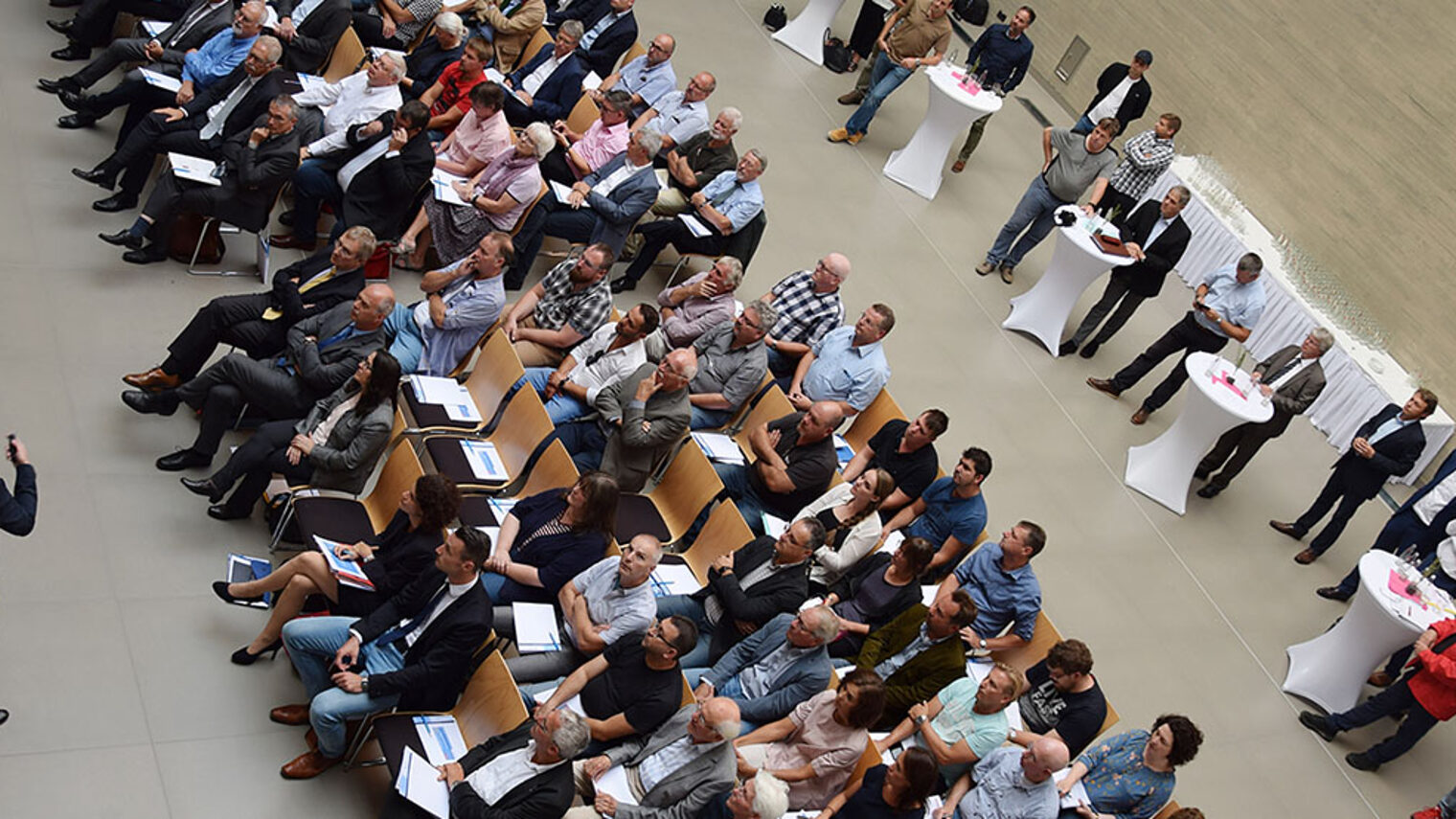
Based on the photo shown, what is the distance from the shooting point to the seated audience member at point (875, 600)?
6066 millimetres

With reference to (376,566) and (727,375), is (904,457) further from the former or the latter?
(376,566)

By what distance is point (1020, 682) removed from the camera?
562cm

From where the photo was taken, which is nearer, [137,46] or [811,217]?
[137,46]

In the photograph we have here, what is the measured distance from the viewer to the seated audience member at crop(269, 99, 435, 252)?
780cm

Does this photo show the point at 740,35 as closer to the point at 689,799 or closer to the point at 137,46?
the point at 137,46

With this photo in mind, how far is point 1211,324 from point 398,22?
6701 millimetres

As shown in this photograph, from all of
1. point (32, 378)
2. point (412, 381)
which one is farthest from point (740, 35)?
point (32, 378)

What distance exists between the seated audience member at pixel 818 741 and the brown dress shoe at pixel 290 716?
1844mm

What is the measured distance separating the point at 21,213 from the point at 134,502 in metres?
2.54

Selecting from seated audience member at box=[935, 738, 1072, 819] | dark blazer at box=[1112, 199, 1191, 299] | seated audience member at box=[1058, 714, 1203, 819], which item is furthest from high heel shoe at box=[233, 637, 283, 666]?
dark blazer at box=[1112, 199, 1191, 299]

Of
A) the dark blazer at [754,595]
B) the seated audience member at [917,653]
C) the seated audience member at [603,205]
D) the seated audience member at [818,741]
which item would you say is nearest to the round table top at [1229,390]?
the seated audience member at [917,653]

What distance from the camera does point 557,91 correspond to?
9477 mm

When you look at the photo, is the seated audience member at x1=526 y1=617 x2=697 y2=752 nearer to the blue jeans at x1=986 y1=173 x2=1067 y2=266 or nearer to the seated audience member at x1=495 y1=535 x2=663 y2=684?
the seated audience member at x1=495 y1=535 x2=663 y2=684

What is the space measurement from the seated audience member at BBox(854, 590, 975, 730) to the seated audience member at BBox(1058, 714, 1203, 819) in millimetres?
728
